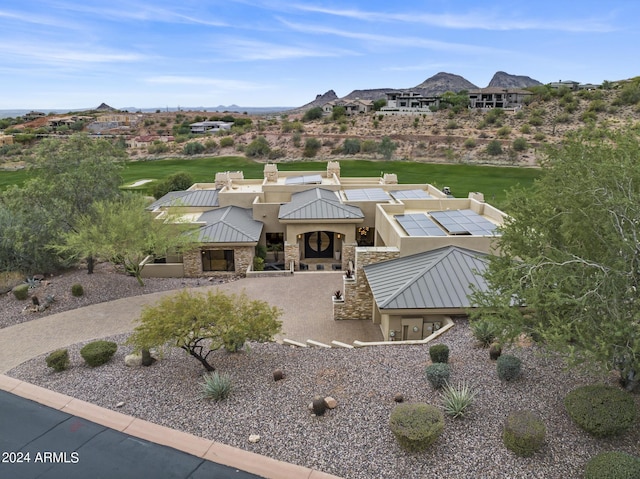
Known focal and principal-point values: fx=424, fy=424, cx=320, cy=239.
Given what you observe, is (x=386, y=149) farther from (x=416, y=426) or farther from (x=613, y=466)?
(x=613, y=466)

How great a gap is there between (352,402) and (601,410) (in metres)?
5.40

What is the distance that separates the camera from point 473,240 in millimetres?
19859

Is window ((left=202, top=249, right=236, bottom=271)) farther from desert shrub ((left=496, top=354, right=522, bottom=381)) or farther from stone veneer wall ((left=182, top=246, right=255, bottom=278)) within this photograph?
desert shrub ((left=496, top=354, right=522, bottom=381))

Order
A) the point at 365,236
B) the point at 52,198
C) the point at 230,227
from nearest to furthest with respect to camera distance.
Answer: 1. the point at 52,198
2. the point at 230,227
3. the point at 365,236

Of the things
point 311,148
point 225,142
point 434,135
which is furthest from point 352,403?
point 434,135

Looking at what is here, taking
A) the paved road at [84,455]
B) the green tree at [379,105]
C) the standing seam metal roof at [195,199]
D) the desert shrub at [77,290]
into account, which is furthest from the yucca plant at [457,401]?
the green tree at [379,105]

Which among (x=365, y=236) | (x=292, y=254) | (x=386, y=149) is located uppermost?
(x=386, y=149)

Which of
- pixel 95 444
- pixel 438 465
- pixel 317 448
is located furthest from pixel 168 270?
pixel 438 465

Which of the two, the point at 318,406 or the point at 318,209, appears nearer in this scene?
the point at 318,406

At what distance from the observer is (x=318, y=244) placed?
1156 inches

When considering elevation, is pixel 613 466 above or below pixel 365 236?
above

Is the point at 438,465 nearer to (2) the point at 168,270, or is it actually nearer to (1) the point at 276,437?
(1) the point at 276,437

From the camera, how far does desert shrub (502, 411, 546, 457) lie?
27.4 feet

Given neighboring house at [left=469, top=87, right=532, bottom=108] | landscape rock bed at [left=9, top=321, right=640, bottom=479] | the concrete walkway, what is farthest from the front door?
neighboring house at [left=469, top=87, right=532, bottom=108]
